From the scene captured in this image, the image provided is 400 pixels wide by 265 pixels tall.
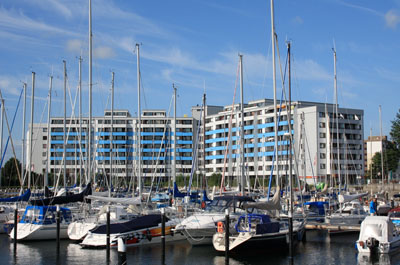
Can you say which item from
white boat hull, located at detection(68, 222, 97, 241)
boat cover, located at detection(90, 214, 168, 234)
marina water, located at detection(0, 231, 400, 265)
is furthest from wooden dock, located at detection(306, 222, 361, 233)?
white boat hull, located at detection(68, 222, 97, 241)

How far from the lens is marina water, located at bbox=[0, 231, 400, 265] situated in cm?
2911

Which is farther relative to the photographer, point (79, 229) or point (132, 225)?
point (79, 229)

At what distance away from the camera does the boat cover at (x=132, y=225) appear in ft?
109

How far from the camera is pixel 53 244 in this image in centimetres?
3597

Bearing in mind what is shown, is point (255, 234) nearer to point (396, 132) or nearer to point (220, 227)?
point (220, 227)

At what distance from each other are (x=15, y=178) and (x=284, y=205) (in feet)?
290

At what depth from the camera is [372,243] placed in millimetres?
28844

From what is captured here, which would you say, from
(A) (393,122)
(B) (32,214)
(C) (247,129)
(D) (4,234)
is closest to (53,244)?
(B) (32,214)

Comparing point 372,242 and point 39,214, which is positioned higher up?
point 39,214

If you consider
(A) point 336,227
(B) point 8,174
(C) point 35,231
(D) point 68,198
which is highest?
(B) point 8,174

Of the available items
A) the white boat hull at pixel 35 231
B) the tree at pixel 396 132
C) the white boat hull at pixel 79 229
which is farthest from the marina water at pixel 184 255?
the tree at pixel 396 132

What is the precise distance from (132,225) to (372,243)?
612 inches

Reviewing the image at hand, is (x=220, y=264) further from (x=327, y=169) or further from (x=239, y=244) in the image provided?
(x=327, y=169)

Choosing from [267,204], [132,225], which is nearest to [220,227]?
[267,204]
